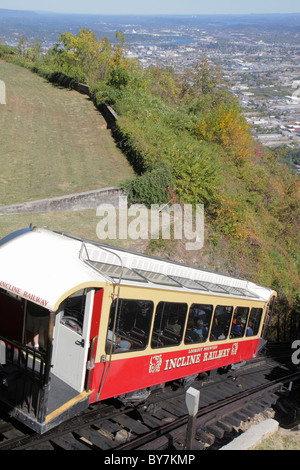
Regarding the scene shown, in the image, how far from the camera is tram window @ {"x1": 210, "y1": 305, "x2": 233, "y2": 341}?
33.3 ft

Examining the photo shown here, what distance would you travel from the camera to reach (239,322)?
1148 centimetres

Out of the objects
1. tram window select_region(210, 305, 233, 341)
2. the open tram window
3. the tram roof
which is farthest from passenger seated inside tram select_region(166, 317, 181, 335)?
the open tram window

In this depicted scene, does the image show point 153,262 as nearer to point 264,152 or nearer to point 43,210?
point 43,210

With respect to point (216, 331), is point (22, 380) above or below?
above

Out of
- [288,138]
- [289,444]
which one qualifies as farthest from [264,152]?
[288,138]

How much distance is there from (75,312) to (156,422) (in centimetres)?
273

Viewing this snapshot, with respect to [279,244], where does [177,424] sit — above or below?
above

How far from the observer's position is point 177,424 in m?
Result: 8.28

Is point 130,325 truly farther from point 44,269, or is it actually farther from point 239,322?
point 239,322

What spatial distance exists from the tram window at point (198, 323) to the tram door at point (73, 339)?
2.74 meters

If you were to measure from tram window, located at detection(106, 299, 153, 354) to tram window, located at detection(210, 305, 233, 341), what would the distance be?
266cm

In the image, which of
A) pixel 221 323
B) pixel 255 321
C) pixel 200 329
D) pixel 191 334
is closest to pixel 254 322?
pixel 255 321

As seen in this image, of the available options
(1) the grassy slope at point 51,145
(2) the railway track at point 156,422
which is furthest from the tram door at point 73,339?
(1) the grassy slope at point 51,145

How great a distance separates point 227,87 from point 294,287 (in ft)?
113
